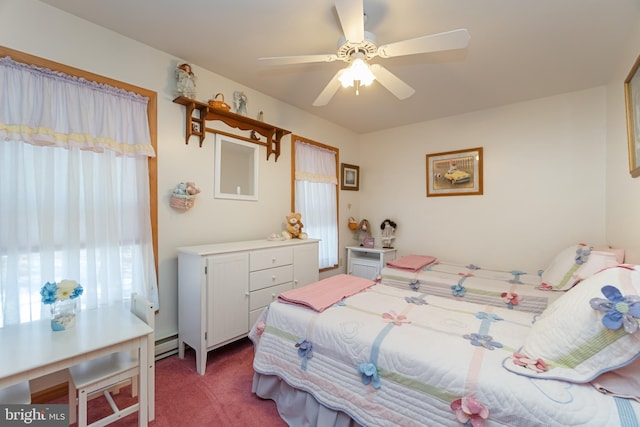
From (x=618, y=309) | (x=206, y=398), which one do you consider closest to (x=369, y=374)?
(x=618, y=309)

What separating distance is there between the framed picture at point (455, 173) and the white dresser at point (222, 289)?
2297mm

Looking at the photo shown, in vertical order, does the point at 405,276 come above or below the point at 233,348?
above

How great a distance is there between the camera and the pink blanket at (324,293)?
1710mm

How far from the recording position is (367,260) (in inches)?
151

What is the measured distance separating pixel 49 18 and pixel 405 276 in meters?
3.41

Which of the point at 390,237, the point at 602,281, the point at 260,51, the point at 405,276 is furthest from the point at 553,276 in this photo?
the point at 260,51

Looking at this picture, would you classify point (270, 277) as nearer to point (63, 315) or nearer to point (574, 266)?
point (63, 315)

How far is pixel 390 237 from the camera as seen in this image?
13.0 ft

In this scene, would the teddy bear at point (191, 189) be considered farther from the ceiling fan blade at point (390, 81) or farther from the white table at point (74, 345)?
the ceiling fan blade at point (390, 81)

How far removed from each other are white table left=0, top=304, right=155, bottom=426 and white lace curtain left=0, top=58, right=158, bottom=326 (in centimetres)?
30

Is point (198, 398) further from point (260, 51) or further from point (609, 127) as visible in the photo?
point (609, 127)

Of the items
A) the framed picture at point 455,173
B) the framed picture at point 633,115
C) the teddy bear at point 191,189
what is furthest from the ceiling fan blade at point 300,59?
the framed picture at point 455,173

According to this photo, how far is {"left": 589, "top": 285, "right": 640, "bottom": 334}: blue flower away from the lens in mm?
899

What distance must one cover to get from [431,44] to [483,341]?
1.59 meters
